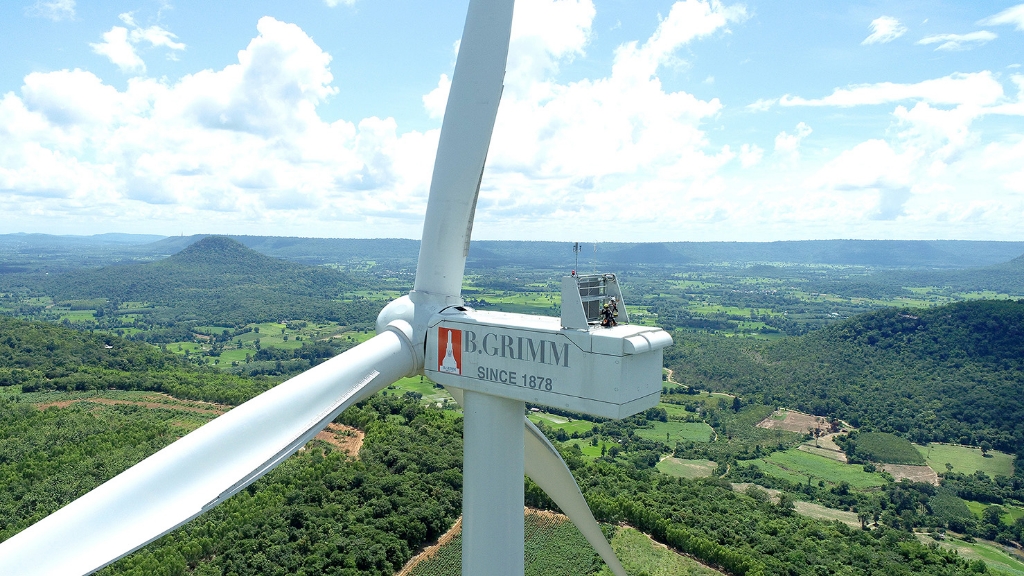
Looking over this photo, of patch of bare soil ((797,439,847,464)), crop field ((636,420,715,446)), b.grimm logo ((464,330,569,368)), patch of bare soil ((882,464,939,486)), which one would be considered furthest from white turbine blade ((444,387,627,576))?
patch of bare soil ((797,439,847,464))

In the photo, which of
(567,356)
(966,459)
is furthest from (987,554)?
(567,356)

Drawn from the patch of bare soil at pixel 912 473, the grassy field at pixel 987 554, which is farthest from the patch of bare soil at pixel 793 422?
the grassy field at pixel 987 554

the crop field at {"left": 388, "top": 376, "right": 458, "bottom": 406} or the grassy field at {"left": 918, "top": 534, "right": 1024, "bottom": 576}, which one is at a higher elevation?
the crop field at {"left": 388, "top": 376, "right": 458, "bottom": 406}

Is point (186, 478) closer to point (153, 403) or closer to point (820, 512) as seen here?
point (153, 403)

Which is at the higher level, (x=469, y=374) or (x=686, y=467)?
(x=469, y=374)

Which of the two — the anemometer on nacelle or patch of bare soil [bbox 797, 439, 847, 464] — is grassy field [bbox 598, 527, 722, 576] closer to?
the anemometer on nacelle

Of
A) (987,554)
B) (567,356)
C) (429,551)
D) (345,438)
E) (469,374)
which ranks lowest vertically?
(987,554)

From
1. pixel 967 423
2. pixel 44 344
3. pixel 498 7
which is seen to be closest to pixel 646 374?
pixel 498 7
